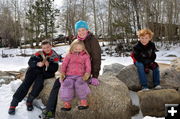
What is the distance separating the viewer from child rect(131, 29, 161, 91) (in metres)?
4.00

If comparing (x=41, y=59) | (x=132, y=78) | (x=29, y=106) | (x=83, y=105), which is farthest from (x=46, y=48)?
(x=132, y=78)

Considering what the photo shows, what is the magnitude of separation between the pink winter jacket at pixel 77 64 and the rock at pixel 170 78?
1824 millimetres

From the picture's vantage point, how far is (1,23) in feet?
88.8

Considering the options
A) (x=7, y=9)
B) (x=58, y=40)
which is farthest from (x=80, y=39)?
(x=7, y=9)

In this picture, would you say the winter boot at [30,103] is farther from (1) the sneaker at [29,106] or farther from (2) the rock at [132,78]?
(2) the rock at [132,78]

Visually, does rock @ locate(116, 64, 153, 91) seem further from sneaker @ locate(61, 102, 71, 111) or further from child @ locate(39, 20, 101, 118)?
sneaker @ locate(61, 102, 71, 111)

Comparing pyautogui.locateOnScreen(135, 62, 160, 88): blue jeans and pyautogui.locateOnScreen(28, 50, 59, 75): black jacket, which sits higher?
pyautogui.locateOnScreen(28, 50, 59, 75): black jacket

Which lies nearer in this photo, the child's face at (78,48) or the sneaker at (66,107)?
the sneaker at (66,107)

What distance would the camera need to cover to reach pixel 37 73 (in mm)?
3787

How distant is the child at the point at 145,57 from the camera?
4.00 metres

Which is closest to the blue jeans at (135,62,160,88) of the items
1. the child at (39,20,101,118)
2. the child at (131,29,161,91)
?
the child at (131,29,161,91)

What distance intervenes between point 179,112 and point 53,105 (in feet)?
6.23

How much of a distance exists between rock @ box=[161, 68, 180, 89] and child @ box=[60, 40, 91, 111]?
6.03 feet

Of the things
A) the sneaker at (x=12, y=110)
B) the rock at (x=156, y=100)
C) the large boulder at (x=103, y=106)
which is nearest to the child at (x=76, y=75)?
the large boulder at (x=103, y=106)
